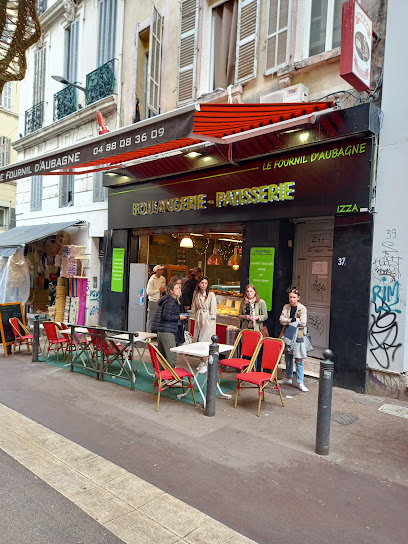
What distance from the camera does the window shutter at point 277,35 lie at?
7777mm

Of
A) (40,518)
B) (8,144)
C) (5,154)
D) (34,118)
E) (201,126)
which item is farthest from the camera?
(8,144)

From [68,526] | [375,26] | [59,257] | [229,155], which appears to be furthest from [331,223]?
[59,257]

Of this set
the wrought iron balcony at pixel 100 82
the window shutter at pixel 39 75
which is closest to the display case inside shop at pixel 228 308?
the wrought iron balcony at pixel 100 82

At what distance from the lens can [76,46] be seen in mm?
13742

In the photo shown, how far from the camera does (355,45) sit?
586 centimetres

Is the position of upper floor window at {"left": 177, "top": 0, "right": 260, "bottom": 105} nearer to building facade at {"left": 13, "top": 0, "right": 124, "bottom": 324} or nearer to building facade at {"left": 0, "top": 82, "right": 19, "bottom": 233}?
building facade at {"left": 13, "top": 0, "right": 124, "bottom": 324}

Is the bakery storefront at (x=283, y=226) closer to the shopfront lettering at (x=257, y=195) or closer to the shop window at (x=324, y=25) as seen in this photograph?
the shopfront lettering at (x=257, y=195)

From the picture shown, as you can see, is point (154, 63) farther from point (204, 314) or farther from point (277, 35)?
point (204, 314)

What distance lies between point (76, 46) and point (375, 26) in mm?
10737

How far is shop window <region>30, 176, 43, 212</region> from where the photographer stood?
51.2ft

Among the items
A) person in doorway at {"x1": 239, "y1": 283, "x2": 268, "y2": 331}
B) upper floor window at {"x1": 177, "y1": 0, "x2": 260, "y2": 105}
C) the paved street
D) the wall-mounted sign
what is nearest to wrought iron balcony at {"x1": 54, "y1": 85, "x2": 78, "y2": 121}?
the wall-mounted sign

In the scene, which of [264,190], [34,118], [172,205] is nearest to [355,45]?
[264,190]

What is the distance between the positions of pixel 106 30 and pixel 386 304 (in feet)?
38.0

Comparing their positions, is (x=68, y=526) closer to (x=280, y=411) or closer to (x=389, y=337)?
(x=280, y=411)
